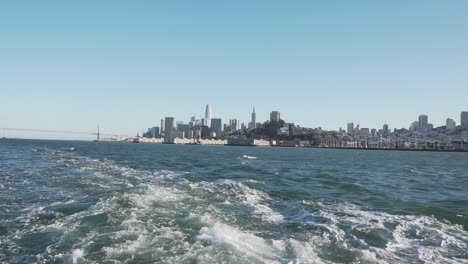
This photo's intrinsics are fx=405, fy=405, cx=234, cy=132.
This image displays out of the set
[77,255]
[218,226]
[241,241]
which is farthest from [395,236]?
[77,255]

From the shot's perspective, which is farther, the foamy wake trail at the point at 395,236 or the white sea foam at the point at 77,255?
the foamy wake trail at the point at 395,236

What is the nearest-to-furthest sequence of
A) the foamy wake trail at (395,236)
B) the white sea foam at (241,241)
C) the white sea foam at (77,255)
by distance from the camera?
1. the white sea foam at (77,255)
2. the white sea foam at (241,241)
3. the foamy wake trail at (395,236)

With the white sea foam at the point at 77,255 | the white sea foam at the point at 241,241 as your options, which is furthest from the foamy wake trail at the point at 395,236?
the white sea foam at the point at 77,255

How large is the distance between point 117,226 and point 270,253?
16.6 ft

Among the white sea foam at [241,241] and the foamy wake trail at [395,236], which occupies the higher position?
the white sea foam at [241,241]

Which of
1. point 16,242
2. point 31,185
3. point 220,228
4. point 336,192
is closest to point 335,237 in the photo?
point 220,228

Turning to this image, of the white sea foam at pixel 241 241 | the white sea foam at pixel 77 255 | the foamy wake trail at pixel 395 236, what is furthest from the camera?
the foamy wake trail at pixel 395 236

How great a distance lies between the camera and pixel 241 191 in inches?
866

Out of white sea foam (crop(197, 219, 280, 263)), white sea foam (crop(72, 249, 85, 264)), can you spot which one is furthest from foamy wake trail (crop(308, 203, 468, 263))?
white sea foam (crop(72, 249, 85, 264))

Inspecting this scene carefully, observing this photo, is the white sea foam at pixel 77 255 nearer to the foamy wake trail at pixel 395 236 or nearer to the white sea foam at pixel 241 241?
the white sea foam at pixel 241 241

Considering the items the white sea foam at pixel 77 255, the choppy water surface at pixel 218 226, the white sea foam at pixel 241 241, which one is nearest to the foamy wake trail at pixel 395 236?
the choppy water surface at pixel 218 226

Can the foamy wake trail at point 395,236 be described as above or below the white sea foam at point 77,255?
below

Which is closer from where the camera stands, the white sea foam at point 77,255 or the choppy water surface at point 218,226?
the white sea foam at point 77,255

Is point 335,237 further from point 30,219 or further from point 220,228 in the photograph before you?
point 30,219
